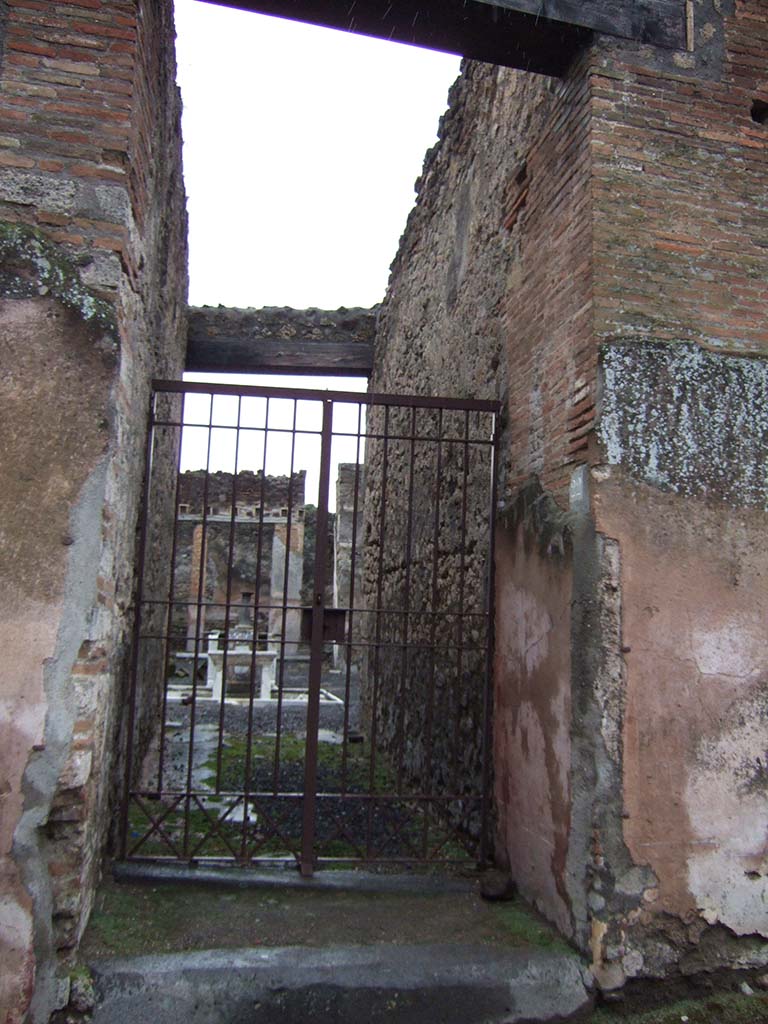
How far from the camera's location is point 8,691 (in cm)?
286

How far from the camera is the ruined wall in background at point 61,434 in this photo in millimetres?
2850

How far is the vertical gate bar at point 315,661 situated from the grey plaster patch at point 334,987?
90 cm

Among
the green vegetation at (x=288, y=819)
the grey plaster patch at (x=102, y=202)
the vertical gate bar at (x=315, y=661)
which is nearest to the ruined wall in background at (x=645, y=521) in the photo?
the green vegetation at (x=288, y=819)

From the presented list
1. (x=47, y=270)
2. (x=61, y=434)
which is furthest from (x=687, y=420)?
(x=47, y=270)

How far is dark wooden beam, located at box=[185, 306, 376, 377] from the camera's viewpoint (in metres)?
8.67

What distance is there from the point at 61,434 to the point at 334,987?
7.69ft

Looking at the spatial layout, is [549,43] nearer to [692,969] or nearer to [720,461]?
[720,461]

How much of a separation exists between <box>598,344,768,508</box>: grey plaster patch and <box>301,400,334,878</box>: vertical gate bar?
61.7 inches

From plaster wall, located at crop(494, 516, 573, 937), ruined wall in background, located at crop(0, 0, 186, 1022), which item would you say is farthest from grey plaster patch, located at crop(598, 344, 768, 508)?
ruined wall in background, located at crop(0, 0, 186, 1022)

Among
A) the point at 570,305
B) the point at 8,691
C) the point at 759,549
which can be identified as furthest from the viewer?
the point at 570,305

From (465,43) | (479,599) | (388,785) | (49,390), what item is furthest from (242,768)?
(465,43)

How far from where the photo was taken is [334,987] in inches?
117

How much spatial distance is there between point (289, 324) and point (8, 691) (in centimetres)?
661

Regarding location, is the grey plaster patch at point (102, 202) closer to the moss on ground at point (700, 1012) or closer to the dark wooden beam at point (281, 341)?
the moss on ground at point (700, 1012)
